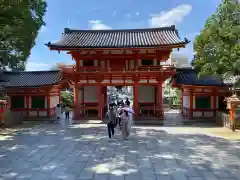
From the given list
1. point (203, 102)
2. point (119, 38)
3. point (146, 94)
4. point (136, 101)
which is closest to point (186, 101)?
point (203, 102)

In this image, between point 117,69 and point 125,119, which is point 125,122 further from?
point 117,69

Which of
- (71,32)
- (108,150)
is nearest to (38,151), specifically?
(108,150)

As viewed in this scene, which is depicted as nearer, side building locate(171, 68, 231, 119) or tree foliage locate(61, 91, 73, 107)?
side building locate(171, 68, 231, 119)

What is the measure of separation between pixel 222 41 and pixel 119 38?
11372 millimetres

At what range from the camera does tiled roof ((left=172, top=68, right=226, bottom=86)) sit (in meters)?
22.7

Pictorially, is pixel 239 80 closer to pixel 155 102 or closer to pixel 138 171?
pixel 155 102

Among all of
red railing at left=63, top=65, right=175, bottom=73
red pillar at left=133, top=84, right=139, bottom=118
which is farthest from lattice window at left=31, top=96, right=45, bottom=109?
red pillar at left=133, top=84, right=139, bottom=118

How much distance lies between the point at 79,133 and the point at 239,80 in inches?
435

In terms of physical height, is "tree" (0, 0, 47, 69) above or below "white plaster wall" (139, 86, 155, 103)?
above

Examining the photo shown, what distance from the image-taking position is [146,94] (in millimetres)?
24594

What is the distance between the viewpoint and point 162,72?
2145cm

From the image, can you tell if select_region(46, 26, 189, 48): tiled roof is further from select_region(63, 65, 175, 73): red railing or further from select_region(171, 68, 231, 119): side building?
A: select_region(171, 68, 231, 119): side building

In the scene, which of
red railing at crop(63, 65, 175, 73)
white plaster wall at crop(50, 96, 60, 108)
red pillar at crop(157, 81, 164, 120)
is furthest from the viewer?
white plaster wall at crop(50, 96, 60, 108)

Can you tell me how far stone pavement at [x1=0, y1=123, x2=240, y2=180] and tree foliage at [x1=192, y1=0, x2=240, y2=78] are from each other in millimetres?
4542
